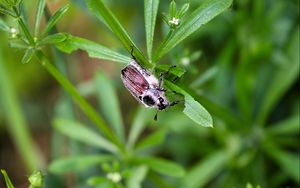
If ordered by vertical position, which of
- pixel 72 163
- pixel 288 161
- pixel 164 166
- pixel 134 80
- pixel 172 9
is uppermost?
pixel 172 9

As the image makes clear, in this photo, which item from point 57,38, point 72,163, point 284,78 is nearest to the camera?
point 57,38

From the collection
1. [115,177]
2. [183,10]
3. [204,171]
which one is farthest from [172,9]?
[204,171]

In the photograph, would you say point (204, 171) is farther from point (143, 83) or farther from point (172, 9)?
point (172, 9)

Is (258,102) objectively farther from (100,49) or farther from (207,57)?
(100,49)

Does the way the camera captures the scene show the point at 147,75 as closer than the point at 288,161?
Yes

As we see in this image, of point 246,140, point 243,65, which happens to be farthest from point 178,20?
point 246,140

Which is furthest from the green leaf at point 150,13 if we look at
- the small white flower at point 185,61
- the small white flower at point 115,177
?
the small white flower at point 115,177
